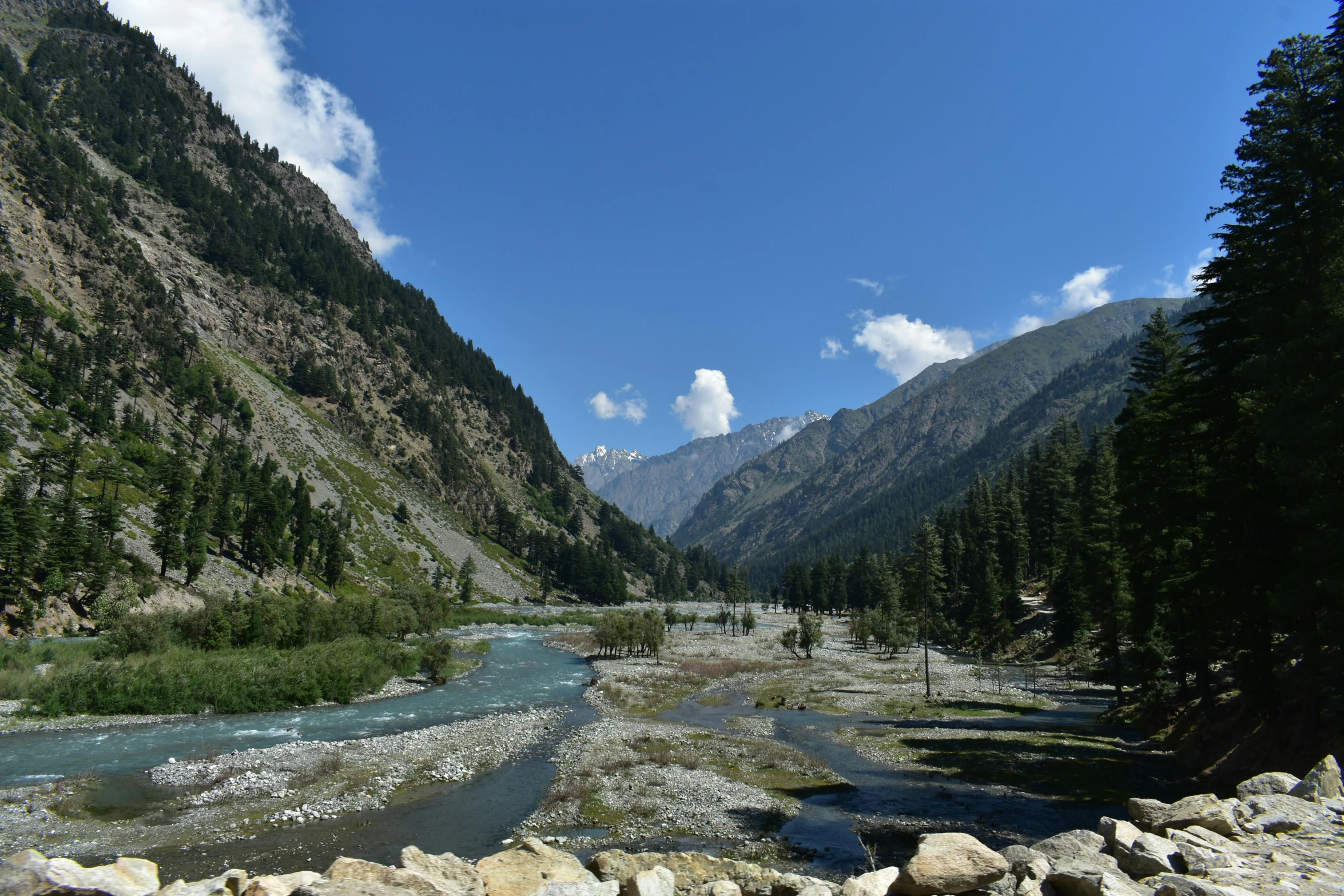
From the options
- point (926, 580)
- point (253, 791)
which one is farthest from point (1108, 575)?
point (253, 791)

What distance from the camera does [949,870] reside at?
402 inches

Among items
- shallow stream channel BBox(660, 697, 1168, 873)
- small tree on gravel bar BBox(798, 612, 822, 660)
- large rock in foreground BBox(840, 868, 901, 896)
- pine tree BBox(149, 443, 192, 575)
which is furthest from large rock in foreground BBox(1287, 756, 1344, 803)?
pine tree BBox(149, 443, 192, 575)

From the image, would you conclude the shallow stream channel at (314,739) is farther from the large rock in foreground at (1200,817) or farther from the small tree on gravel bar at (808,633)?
the small tree on gravel bar at (808,633)

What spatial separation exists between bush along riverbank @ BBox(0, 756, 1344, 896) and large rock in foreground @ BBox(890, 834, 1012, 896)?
21mm

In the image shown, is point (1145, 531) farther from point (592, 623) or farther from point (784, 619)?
point (784, 619)

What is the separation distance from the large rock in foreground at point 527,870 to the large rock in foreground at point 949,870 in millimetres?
5326

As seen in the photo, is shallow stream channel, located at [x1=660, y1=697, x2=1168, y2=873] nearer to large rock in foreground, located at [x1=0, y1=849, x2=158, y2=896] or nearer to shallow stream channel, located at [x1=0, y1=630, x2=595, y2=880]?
shallow stream channel, located at [x1=0, y1=630, x2=595, y2=880]

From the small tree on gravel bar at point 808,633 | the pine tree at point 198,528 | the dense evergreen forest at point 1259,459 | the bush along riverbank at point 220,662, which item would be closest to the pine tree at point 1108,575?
the dense evergreen forest at point 1259,459

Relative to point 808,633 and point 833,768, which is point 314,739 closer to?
point 833,768

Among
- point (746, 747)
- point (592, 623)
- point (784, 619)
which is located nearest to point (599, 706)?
point (746, 747)

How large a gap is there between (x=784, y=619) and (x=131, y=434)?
499 ft

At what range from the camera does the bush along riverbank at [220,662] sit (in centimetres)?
4100

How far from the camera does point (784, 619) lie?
177875mm

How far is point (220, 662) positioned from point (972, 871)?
172 feet
